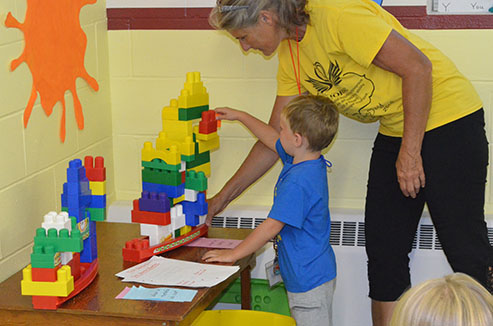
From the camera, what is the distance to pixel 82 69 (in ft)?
8.50

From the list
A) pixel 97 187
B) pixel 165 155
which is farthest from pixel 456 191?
pixel 97 187

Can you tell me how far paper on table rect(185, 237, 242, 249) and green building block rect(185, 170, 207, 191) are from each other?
0.60ft

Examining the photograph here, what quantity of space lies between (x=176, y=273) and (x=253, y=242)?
0.26 meters

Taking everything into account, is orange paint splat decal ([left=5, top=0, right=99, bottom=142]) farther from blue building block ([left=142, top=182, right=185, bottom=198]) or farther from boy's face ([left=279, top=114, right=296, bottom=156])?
boy's face ([left=279, top=114, right=296, bottom=156])

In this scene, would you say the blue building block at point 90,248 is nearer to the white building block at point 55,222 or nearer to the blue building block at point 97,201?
the blue building block at point 97,201

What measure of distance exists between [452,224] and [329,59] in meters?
0.62

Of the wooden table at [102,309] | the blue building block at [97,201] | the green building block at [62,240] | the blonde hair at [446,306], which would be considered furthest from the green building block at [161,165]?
the blonde hair at [446,306]

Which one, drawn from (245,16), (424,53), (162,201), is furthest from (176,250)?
(424,53)

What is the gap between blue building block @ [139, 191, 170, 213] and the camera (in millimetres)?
2115

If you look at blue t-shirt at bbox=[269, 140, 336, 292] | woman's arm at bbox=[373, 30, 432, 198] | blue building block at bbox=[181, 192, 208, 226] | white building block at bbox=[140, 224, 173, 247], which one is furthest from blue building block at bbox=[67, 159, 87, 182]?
woman's arm at bbox=[373, 30, 432, 198]

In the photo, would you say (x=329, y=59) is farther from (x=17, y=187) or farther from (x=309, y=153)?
(x=17, y=187)

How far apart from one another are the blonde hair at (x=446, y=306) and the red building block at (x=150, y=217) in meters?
0.98

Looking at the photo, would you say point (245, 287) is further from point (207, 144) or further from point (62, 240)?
point (62, 240)

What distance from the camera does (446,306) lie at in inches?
49.1
